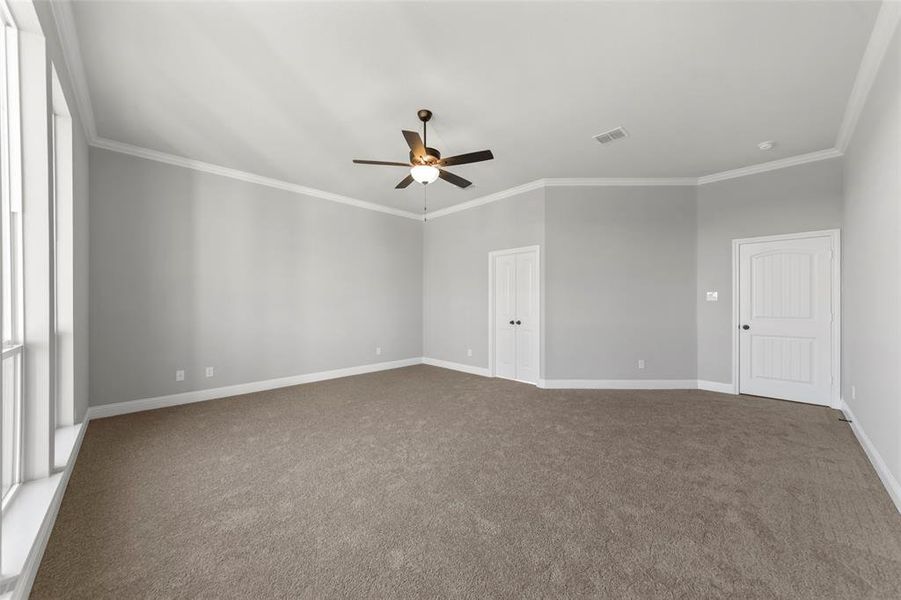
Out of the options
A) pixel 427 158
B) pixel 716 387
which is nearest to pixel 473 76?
pixel 427 158

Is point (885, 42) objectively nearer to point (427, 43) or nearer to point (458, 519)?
point (427, 43)

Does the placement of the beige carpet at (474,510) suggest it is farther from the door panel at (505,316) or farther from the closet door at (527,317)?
the door panel at (505,316)

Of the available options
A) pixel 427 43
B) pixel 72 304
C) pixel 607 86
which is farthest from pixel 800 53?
pixel 72 304

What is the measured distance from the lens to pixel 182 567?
66.8 inches

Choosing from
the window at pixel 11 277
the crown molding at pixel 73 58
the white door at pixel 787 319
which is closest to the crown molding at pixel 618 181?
the white door at pixel 787 319

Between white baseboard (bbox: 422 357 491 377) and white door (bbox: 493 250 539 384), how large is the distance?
0.22 metres

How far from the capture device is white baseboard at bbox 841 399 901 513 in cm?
221

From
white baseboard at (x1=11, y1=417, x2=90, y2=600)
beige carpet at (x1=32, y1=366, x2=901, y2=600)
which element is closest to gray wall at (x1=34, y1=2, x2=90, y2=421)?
beige carpet at (x1=32, y1=366, x2=901, y2=600)

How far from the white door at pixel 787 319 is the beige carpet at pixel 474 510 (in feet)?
2.03

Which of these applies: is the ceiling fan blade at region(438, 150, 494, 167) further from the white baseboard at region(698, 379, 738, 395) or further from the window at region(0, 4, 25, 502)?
the white baseboard at region(698, 379, 738, 395)

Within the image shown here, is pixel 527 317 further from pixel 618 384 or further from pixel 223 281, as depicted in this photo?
pixel 223 281

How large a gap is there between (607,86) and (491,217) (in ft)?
9.82

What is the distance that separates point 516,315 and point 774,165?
11.8 feet

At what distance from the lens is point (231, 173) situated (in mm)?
4594
